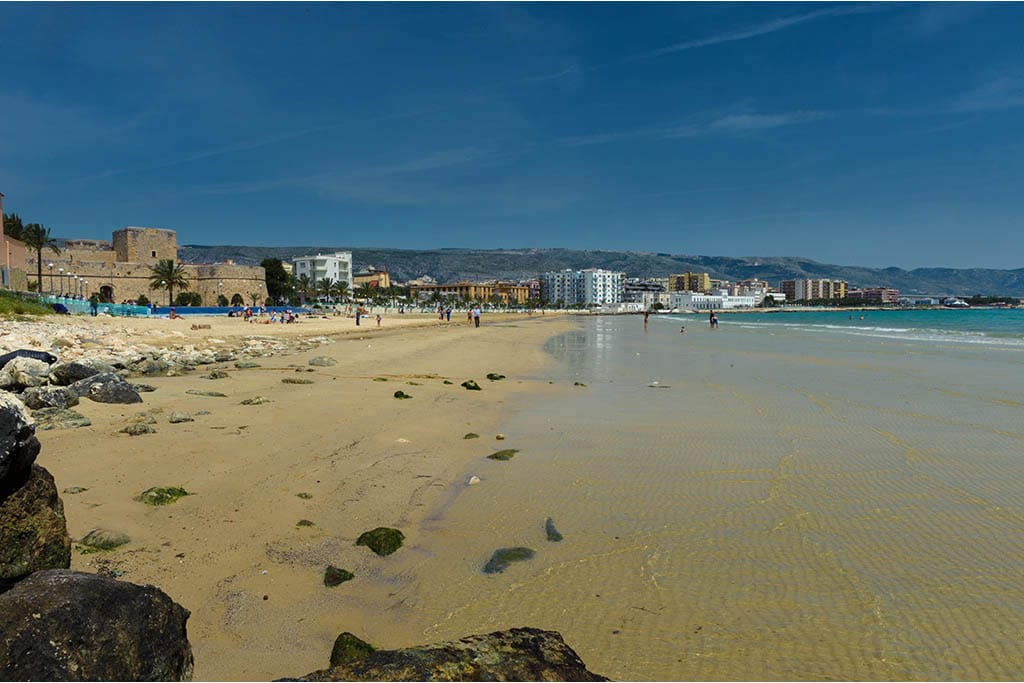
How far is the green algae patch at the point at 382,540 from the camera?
168 inches

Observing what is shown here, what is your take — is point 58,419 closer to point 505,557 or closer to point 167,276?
point 505,557

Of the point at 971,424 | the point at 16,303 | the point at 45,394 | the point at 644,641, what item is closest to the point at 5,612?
the point at 644,641

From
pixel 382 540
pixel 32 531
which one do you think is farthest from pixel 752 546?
pixel 32 531

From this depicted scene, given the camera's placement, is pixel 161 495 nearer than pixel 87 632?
No

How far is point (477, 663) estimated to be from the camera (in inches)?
84.0

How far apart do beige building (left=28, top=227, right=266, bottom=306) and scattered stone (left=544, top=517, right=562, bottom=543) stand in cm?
6584

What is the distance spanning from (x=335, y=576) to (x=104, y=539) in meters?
1.56

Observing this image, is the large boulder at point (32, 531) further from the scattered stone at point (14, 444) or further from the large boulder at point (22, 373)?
the large boulder at point (22, 373)

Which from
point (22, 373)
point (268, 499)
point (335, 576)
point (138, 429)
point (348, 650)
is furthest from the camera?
point (22, 373)

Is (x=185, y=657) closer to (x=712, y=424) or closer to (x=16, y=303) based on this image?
(x=712, y=424)

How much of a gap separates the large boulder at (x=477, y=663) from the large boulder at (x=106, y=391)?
310 inches

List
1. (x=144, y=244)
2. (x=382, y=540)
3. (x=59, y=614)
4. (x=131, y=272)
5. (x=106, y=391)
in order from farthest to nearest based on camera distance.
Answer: (x=144, y=244) → (x=131, y=272) → (x=106, y=391) → (x=382, y=540) → (x=59, y=614)

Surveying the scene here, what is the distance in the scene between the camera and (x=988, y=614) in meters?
3.39

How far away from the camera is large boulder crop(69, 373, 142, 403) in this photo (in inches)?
328
